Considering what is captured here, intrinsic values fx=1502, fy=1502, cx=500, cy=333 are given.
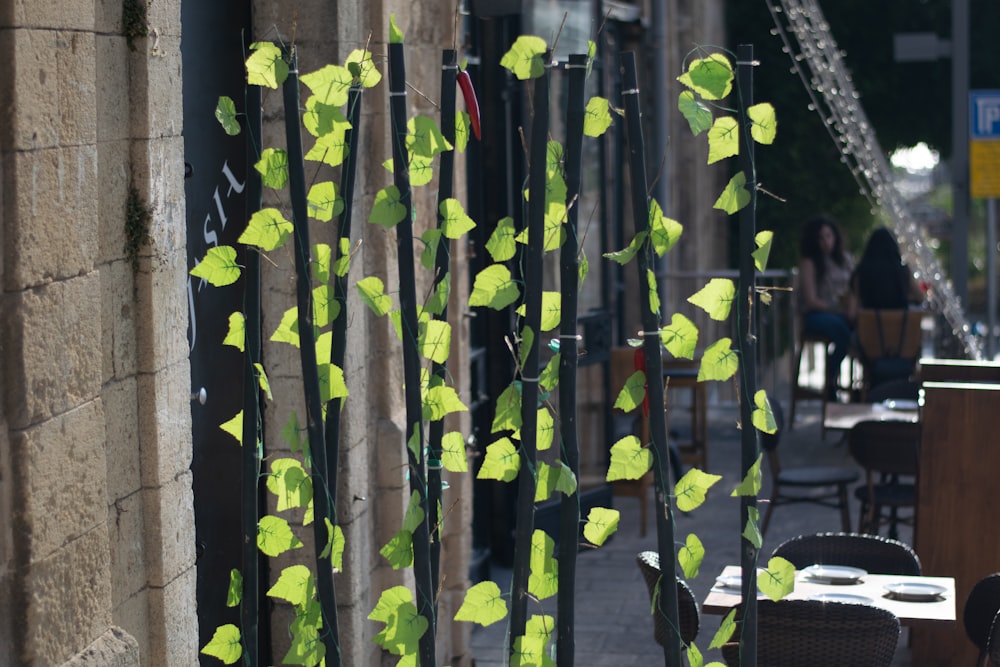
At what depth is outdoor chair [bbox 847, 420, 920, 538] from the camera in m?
7.58

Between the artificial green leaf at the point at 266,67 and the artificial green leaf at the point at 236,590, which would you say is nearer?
the artificial green leaf at the point at 266,67

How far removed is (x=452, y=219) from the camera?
2.52 metres

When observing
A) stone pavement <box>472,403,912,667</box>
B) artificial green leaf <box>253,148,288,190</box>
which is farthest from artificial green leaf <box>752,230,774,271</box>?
stone pavement <box>472,403,912,667</box>

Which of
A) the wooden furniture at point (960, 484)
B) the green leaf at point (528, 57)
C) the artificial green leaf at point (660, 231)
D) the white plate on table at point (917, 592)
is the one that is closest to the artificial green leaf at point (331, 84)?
the green leaf at point (528, 57)

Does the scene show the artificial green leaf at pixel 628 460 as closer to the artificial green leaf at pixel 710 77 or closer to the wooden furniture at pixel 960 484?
the artificial green leaf at pixel 710 77

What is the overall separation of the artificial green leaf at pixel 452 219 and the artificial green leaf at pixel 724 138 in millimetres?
420

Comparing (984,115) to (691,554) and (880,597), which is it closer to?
(880,597)

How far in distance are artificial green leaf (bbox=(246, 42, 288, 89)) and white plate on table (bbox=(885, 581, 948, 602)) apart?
11.7 ft

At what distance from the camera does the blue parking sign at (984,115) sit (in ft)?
36.1

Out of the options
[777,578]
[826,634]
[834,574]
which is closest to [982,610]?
[834,574]

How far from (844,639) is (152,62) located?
2825 mm

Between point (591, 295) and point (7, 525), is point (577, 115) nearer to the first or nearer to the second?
point (7, 525)

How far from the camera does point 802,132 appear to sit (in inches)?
576

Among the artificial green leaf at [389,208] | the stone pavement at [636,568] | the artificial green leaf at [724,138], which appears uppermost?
the artificial green leaf at [724,138]
